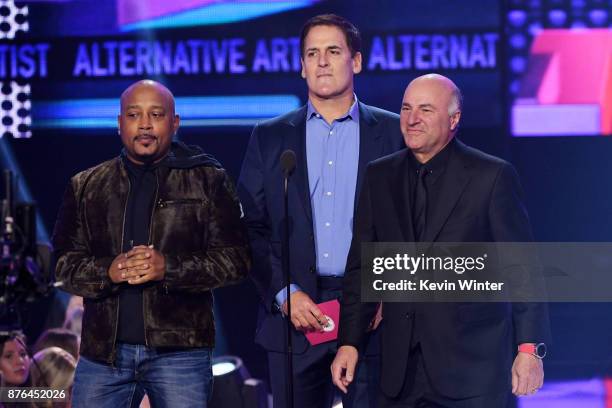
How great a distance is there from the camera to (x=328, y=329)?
384 cm

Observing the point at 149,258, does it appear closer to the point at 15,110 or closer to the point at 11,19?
the point at 15,110

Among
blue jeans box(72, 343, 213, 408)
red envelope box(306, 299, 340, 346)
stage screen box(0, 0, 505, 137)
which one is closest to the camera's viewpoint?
blue jeans box(72, 343, 213, 408)

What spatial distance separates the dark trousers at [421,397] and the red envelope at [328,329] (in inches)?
14.3

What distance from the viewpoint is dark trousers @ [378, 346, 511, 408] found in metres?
3.52

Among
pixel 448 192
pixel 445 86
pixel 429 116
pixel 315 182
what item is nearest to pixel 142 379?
pixel 315 182

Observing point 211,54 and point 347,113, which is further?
point 211,54

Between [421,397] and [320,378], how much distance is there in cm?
49

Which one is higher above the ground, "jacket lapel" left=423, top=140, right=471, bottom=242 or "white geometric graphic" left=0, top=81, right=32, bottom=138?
"white geometric graphic" left=0, top=81, right=32, bottom=138

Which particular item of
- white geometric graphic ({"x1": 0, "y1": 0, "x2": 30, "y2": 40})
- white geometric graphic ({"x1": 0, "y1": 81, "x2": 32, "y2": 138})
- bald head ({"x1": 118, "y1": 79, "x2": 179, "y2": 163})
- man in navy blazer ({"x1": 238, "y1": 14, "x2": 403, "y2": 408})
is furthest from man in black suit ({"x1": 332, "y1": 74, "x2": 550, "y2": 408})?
white geometric graphic ({"x1": 0, "y1": 0, "x2": 30, "y2": 40})

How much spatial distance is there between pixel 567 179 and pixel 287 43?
154cm

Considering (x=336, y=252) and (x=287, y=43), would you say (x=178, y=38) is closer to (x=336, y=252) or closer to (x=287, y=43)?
(x=287, y=43)

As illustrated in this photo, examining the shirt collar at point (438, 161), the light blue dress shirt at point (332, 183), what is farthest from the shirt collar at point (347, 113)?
the shirt collar at point (438, 161)

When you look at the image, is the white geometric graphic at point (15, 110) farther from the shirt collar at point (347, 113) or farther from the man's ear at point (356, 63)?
the man's ear at point (356, 63)

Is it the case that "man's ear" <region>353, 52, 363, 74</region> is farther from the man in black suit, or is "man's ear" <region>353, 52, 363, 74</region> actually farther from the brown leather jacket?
the brown leather jacket
